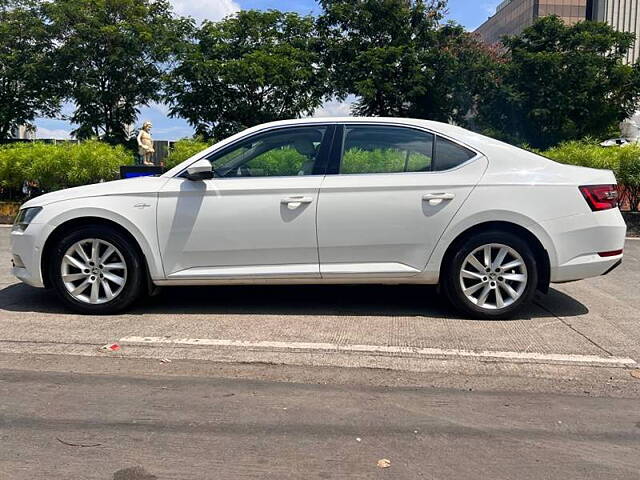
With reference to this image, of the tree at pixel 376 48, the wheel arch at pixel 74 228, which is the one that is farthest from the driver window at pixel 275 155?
the tree at pixel 376 48

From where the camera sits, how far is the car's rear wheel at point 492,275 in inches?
209

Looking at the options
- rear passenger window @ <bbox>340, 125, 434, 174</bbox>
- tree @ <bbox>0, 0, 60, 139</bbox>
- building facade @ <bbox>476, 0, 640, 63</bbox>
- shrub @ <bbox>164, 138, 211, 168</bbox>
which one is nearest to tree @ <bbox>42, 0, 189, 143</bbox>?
tree @ <bbox>0, 0, 60, 139</bbox>

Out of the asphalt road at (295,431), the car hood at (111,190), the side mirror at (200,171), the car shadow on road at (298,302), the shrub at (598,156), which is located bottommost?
the asphalt road at (295,431)

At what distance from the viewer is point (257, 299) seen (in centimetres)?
618

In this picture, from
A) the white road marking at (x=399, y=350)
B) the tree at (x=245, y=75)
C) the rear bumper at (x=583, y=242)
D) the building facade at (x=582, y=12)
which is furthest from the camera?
the building facade at (x=582, y=12)

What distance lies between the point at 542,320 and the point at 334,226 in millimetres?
2030

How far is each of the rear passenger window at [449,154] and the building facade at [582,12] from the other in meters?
73.5

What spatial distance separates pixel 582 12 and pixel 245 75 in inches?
2934

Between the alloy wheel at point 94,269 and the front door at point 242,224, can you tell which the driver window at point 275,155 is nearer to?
the front door at point 242,224

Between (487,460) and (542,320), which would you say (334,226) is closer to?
(542,320)

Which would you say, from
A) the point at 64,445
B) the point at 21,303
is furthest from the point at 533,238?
the point at 21,303

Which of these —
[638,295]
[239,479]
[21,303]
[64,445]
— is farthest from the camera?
[638,295]

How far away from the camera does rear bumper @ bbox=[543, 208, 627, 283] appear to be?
5.28 m

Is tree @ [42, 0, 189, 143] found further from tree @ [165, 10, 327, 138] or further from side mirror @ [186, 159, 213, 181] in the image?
side mirror @ [186, 159, 213, 181]
